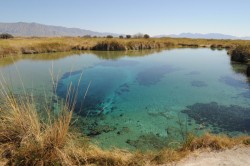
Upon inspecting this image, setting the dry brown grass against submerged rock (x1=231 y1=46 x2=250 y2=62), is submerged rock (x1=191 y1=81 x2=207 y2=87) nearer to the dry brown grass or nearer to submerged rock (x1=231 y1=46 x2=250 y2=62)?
submerged rock (x1=231 y1=46 x2=250 y2=62)

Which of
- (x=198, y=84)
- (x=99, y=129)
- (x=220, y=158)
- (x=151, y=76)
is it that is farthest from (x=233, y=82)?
(x=220, y=158)

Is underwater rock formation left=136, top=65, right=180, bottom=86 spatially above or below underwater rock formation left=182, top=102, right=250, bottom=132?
above

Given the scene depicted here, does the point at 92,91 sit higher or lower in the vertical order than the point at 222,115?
higher

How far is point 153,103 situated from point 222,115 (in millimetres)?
2911

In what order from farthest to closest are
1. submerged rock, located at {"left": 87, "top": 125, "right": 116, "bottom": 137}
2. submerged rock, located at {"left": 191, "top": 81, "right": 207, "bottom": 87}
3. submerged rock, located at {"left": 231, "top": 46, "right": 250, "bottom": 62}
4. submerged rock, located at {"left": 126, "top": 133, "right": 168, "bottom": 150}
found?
submerged rock, located at {"left": 231, "top": 46, "right": 250, "bottom": 62} → submerged rock, located at {"left": 191, "top": 81, "right": 207, "bottom": 87} → submerged rock, located at {"left": 87, "top": 125, "right": 116, "bottom": 137} → submerged rock, located at {"left": 126, "top": 133, "right": 168, "bottom": 150}

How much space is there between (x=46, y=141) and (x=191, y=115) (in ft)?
21.4

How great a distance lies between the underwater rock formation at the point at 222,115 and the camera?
8328mm

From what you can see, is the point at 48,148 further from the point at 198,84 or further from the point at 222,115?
the point at 198,84

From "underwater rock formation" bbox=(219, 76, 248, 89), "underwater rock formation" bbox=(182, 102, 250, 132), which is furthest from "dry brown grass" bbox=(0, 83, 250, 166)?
"underwater rock formation" bbox=(219, 76, 248, 89)

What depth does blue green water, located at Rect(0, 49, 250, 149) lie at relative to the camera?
770 centimetres

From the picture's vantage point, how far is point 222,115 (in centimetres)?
939

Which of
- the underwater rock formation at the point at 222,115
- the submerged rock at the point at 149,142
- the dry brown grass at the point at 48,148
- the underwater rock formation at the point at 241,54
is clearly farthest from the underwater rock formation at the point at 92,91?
the underwater rock formation at the point at 241,54

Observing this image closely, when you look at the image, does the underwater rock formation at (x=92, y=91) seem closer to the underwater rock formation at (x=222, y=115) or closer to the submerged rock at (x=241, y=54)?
the underwater rock formation at (x=222, y=115)

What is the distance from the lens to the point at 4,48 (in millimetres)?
26328
